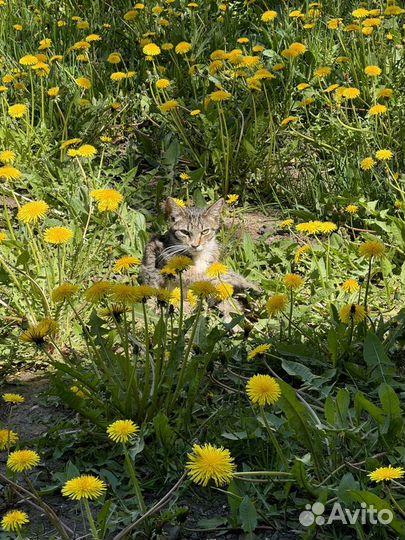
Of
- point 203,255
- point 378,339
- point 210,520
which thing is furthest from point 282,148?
point 210,520

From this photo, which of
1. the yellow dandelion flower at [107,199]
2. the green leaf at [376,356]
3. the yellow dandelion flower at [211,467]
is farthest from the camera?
the yellow dandelion flower at [107,199]

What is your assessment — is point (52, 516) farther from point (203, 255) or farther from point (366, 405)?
point (203, 255)

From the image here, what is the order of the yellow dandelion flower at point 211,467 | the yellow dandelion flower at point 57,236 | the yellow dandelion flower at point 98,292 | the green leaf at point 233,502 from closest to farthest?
the yellow dandelion flower at point 211,467
the green leaf at point 233,502
the yellow dandelion flower at point 98,292
the yellow dandelion flower at point 57,236

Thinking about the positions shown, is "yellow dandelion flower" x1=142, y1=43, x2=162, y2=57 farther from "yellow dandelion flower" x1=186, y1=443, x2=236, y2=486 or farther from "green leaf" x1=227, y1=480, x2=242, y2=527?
"yellow dandelion flower" x1=186, y1=443, x2=236, y2=486

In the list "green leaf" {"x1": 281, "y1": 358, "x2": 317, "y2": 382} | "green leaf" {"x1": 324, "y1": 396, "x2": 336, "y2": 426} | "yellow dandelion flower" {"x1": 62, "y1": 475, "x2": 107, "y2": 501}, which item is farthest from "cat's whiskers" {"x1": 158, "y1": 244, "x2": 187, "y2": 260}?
"yellow dandelion flower" {"x1": 62, "y1": 475, "x2": 107, "y2": 501}

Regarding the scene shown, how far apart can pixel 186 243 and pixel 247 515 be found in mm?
2428

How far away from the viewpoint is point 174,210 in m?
5.04

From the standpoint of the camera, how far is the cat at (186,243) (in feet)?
16.1

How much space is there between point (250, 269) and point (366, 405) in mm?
2133

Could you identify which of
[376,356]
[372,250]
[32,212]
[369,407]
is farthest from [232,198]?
[369,407]

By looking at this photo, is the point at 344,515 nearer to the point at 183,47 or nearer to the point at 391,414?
the point at 391,414

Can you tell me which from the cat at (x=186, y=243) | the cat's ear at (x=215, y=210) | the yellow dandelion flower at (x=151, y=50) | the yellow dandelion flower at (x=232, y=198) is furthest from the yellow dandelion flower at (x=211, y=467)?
the yellow dandelion flower at (x=151, y=50)

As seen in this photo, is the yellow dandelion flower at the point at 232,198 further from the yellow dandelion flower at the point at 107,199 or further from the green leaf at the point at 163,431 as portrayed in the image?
the green leaf at the point at 163,431

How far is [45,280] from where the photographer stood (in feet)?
14.7
